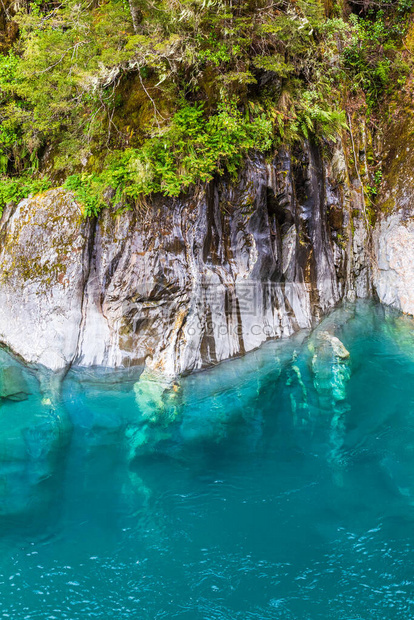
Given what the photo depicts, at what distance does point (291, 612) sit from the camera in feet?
12.7

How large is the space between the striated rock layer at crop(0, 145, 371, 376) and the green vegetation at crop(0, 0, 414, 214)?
0.46m

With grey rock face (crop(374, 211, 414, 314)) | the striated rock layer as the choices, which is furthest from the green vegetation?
grey rock face (crop(374, 211, 414, 314))

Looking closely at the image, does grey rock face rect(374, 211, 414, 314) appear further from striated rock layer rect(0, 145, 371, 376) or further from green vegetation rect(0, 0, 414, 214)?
striated rock layer rect(0, 145, 371, 376)

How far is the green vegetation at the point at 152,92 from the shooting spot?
700 cm

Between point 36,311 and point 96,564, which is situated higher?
point 36,311

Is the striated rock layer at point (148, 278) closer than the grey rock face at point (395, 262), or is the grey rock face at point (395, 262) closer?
the striated rock layer at point (148, 278)

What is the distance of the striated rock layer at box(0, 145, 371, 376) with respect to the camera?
747cm

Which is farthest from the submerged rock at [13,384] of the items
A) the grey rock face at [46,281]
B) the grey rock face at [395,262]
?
the grey rock face at [395,262]

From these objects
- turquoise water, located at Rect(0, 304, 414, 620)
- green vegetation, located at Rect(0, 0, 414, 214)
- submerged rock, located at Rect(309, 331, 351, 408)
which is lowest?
turquoise water, located at Rect(0, 304, 414, 620)

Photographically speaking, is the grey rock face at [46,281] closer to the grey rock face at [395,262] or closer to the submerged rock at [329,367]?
the submerged rock at [329,367]

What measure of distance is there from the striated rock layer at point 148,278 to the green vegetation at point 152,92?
461 millimetres

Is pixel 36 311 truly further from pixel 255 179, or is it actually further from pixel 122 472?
pixel 255 179

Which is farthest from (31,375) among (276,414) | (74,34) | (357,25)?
(357,25)

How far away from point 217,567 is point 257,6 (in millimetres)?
8664
